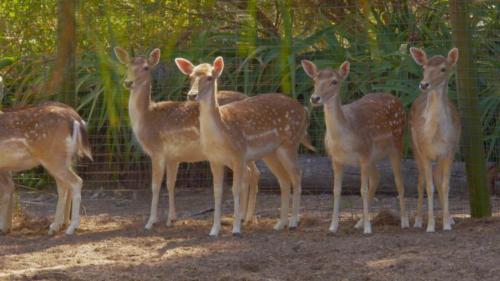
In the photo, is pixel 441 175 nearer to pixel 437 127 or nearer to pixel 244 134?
pixel 437 127

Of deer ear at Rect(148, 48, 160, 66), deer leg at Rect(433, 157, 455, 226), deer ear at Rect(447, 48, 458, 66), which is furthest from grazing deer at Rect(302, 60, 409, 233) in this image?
deer ear at Rect(148, 48, 160, 66)

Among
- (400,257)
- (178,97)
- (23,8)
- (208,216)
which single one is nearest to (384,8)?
(178,97)

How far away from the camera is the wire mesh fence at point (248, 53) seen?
11078 millimetres

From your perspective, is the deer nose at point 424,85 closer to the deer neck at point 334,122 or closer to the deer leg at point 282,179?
the deer neck at point 334,122

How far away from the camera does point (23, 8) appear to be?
1150 centimetres

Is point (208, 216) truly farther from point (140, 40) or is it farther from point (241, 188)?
point (140, 40)

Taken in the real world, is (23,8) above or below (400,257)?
above

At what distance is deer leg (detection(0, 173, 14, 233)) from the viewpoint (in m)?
9.37

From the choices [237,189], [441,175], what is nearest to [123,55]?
[237,189]

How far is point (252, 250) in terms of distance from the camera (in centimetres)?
804

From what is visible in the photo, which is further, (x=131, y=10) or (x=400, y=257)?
(x=131, y=10)

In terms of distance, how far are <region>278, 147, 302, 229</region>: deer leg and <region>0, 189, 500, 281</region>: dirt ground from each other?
19 centimetres

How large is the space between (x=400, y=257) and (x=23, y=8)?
580 centimetres

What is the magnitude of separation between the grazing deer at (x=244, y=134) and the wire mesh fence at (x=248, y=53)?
1393 mm
